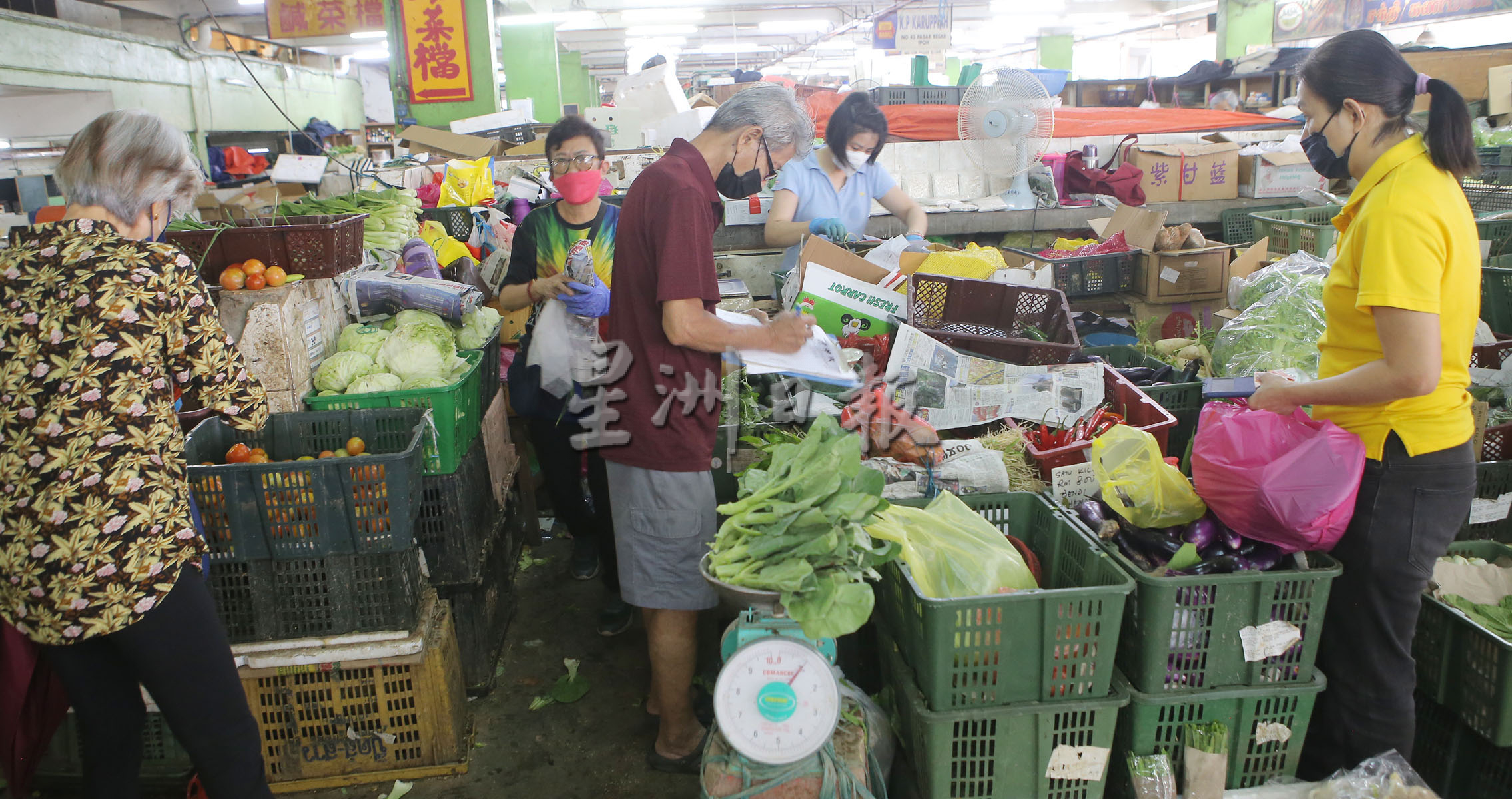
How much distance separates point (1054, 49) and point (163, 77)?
17934 millimetres

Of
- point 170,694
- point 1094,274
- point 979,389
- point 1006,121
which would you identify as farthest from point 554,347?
point 1006,121

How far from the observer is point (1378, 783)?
2.19 meters

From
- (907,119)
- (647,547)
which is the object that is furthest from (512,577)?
(907,119)

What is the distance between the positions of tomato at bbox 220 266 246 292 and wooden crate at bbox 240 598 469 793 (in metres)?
1.20

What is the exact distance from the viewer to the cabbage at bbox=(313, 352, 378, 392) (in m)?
3.13

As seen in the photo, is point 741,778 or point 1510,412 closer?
point 741,778

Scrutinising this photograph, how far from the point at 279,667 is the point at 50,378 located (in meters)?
1.20

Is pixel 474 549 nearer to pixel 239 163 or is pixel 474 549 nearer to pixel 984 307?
pixel 984 307

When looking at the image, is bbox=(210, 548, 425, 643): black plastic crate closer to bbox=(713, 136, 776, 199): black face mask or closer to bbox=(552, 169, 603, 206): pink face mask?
bbox=(713, 136, 776, 199): black face mask

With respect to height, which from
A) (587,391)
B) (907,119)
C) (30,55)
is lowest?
(587,391)

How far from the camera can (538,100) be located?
650 inches

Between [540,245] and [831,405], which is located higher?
[540,245]

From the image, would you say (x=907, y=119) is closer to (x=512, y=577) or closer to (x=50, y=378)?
(x=512, y=577)

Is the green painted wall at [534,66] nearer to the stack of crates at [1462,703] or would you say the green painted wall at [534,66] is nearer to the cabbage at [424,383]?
the cabbage at [424,383]
